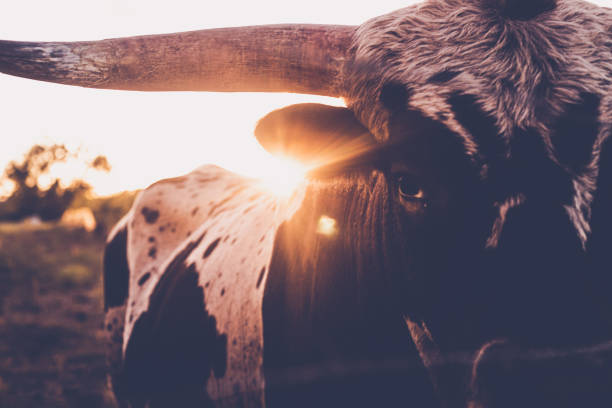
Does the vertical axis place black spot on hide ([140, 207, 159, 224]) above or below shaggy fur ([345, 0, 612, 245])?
below

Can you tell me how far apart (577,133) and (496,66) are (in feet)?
1.06

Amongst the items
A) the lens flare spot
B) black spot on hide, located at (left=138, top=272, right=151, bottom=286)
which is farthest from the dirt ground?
the lens flare spot

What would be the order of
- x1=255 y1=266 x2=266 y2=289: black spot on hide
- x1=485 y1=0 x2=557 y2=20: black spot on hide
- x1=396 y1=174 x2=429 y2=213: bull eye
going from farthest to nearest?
x1=255 y1=266 x2=266 y2=289: black spot on hide < x1=485 y1=0 x2=557 y2=20: black spot on hide < x1=396 y1=174 x2=429 y2=213: bull eye

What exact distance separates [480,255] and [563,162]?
1.13 ft

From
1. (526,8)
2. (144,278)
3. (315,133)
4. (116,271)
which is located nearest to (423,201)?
(315,133)

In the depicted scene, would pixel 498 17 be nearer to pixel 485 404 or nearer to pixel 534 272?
pixel 534 272

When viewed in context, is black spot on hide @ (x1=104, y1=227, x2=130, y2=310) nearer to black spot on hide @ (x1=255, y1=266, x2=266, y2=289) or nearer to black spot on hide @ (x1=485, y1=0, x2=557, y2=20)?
black spot on hide @ (x1=255, y1=266, x2=266, y2=289)

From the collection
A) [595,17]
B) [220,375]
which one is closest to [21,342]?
[220,375]

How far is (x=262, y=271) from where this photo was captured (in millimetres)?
2064

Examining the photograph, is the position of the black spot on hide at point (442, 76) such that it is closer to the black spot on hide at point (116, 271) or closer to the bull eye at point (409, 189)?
the bull eye at point (409, 189)

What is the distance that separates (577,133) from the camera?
1.25m

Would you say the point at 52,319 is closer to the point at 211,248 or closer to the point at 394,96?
the point at 211,248

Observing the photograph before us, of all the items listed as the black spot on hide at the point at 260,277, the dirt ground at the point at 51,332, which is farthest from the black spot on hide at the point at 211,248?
the dirt ground at the point at 51,332

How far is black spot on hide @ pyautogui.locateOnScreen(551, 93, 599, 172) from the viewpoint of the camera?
4.00 feet
